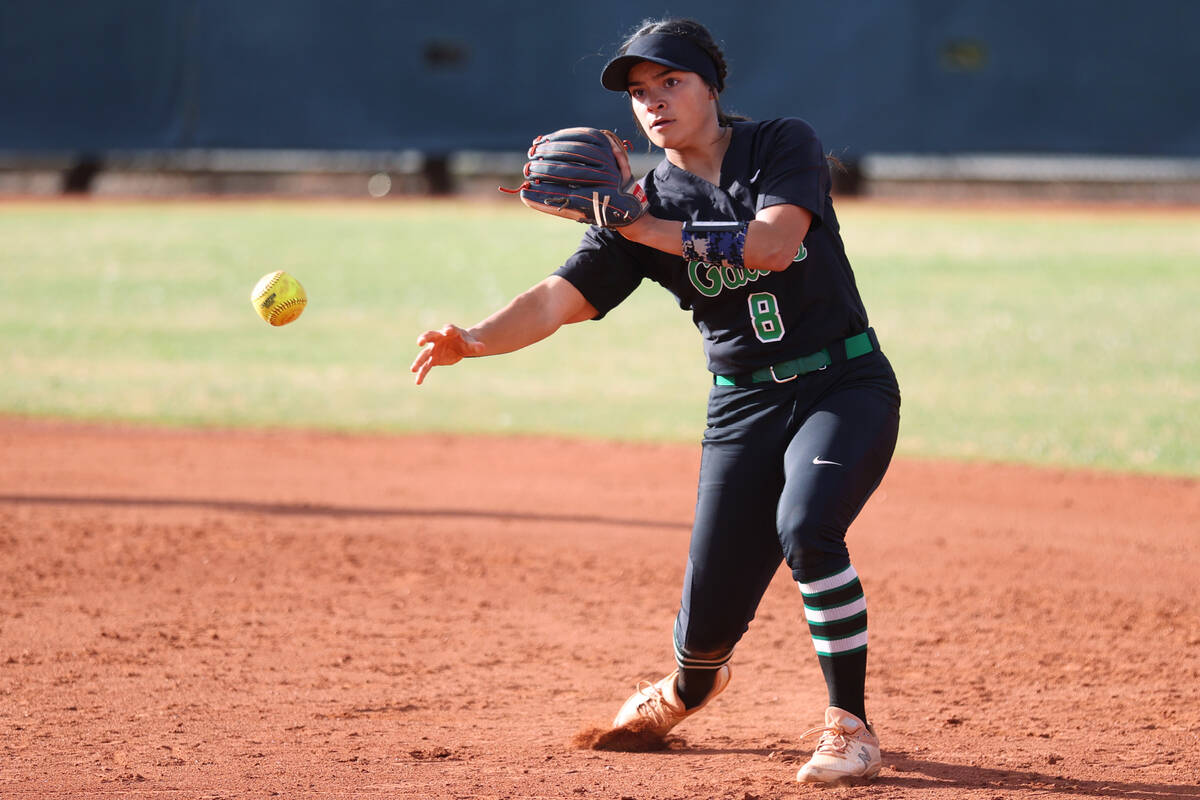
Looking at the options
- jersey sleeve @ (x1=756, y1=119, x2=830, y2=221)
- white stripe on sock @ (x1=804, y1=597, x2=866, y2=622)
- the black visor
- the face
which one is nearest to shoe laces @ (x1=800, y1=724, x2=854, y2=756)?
white stripe on sock @ (x1=804, y1=597, x2=866, y2=622)

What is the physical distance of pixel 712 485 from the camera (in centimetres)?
345

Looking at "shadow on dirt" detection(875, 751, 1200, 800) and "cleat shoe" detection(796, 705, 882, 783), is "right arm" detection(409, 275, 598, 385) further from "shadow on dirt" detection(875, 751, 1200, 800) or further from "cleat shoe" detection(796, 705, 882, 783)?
"shadow on dirt" detection(875, 751, 1200, 800)

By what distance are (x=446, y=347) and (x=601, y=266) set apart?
46cm

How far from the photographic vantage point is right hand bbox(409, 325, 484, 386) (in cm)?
345

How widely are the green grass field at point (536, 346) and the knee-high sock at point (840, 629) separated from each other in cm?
484

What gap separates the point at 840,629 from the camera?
3260 mm

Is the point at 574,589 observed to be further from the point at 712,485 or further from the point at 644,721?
the point at 712,485

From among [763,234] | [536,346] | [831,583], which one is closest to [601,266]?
[763,234]

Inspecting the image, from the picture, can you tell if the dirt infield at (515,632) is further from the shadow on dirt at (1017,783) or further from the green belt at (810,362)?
the green belt at (810,362)

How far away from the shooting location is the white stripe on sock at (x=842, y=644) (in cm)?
327

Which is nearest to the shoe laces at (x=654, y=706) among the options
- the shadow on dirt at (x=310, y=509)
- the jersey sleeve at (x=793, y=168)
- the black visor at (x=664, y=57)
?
the jersey sleeve at (x=793, y=168)

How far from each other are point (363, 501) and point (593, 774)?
11.4 feet

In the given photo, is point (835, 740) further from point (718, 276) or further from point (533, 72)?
point (533, 72)

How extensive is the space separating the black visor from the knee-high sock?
1.25 m
